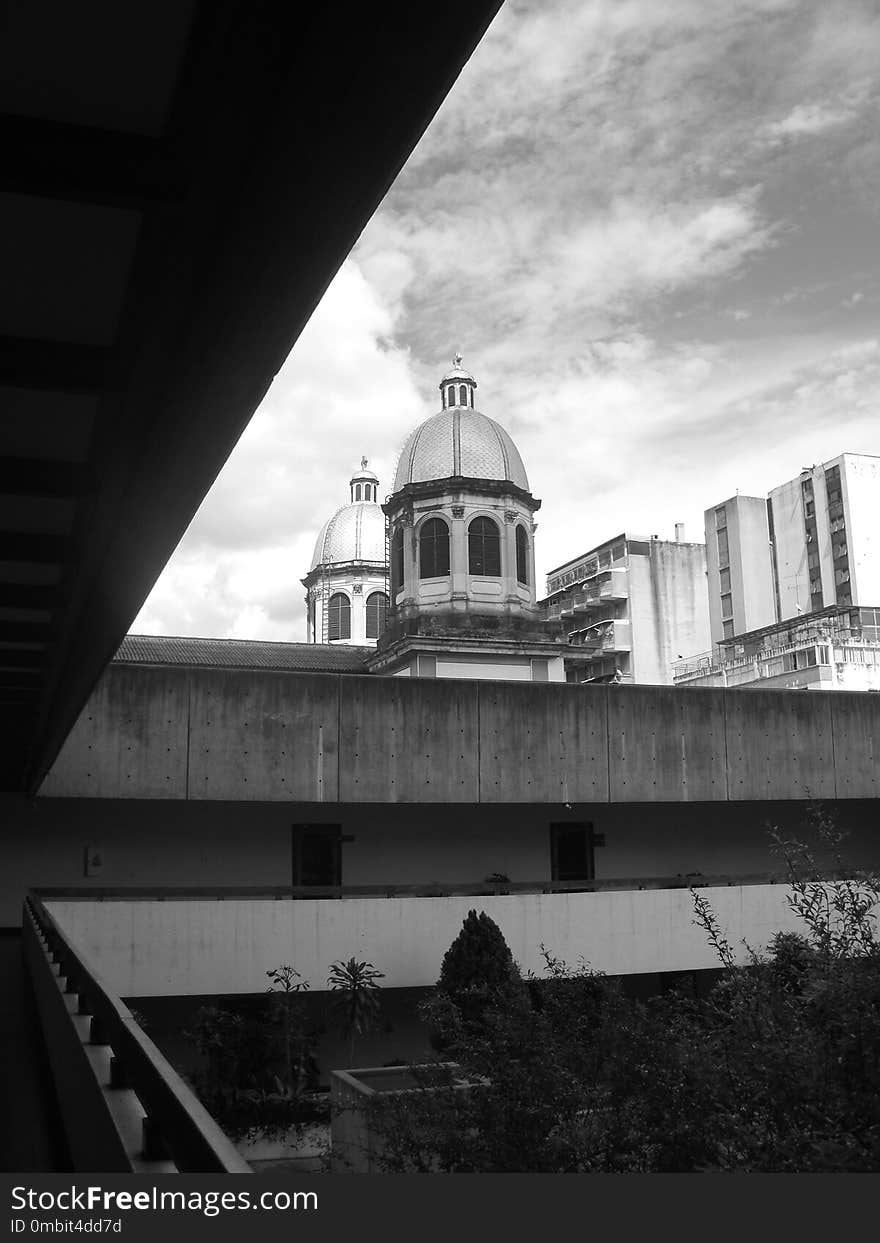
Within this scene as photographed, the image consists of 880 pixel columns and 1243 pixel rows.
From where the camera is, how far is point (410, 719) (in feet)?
64.8

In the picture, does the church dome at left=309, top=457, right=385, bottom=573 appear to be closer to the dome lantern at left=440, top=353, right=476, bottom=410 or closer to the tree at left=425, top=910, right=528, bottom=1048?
the dome lantern at left=440, top=353, right=476, bottom=410

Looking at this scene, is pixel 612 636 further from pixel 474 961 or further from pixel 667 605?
pixel 474 961

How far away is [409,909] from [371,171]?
16.7 meters

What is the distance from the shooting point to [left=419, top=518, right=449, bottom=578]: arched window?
39250 millimetres

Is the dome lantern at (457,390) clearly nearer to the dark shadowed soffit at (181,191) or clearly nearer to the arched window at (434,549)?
the arched window at (434,549)

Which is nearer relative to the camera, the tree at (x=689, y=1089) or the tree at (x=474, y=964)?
the tree at (x=689, y=1089)

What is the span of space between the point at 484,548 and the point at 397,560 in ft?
12.0

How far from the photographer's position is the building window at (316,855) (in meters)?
20.6

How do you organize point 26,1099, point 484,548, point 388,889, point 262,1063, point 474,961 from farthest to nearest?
point 484,548
point 388,889
point 474,961
point 262,1063
point 26,1099

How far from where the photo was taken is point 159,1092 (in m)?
3.79

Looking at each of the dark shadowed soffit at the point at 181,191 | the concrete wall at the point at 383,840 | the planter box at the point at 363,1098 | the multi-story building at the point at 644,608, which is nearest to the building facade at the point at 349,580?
the multi-story building at the point at 644,608

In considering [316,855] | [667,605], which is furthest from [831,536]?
[316,855]

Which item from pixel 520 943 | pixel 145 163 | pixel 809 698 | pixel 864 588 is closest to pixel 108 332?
pixel 145 163

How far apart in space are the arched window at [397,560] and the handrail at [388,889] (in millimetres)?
21837
